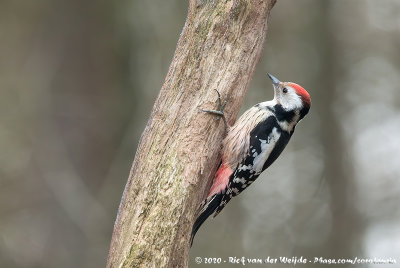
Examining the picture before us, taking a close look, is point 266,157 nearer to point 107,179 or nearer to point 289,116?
point 289,116

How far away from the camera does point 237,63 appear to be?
12.5ft

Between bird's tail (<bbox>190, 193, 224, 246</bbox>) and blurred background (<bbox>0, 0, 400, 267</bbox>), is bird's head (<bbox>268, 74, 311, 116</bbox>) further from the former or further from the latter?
blurred background (<bbox>0, 0, 400, 267</bbox>)

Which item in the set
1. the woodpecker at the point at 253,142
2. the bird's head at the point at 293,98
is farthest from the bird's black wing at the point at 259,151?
the bird's head at the point at 293,98

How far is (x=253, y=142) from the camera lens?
444 centimetres

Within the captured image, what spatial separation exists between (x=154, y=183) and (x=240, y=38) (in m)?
1.19

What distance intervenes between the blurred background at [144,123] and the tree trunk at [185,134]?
127 inches

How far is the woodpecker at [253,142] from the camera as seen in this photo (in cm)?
406

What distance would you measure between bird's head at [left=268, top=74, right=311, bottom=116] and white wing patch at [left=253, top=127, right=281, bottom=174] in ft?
0.83

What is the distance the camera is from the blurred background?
22.0ft

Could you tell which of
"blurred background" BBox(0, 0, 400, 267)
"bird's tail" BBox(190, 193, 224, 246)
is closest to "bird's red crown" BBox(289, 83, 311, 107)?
"bird's tail" BBox(190, 193, 224, 246)

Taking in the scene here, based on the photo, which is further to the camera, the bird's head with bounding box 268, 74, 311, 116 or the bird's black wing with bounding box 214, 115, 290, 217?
the bird's head with bounding box 268, 74, 311, 116

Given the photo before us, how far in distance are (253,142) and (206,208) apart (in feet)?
2.52

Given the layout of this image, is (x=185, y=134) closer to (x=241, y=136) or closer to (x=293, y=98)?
(x=241, y=136)

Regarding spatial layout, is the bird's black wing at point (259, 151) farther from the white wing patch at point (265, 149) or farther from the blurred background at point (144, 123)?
the blurred background at point (144, 123)
